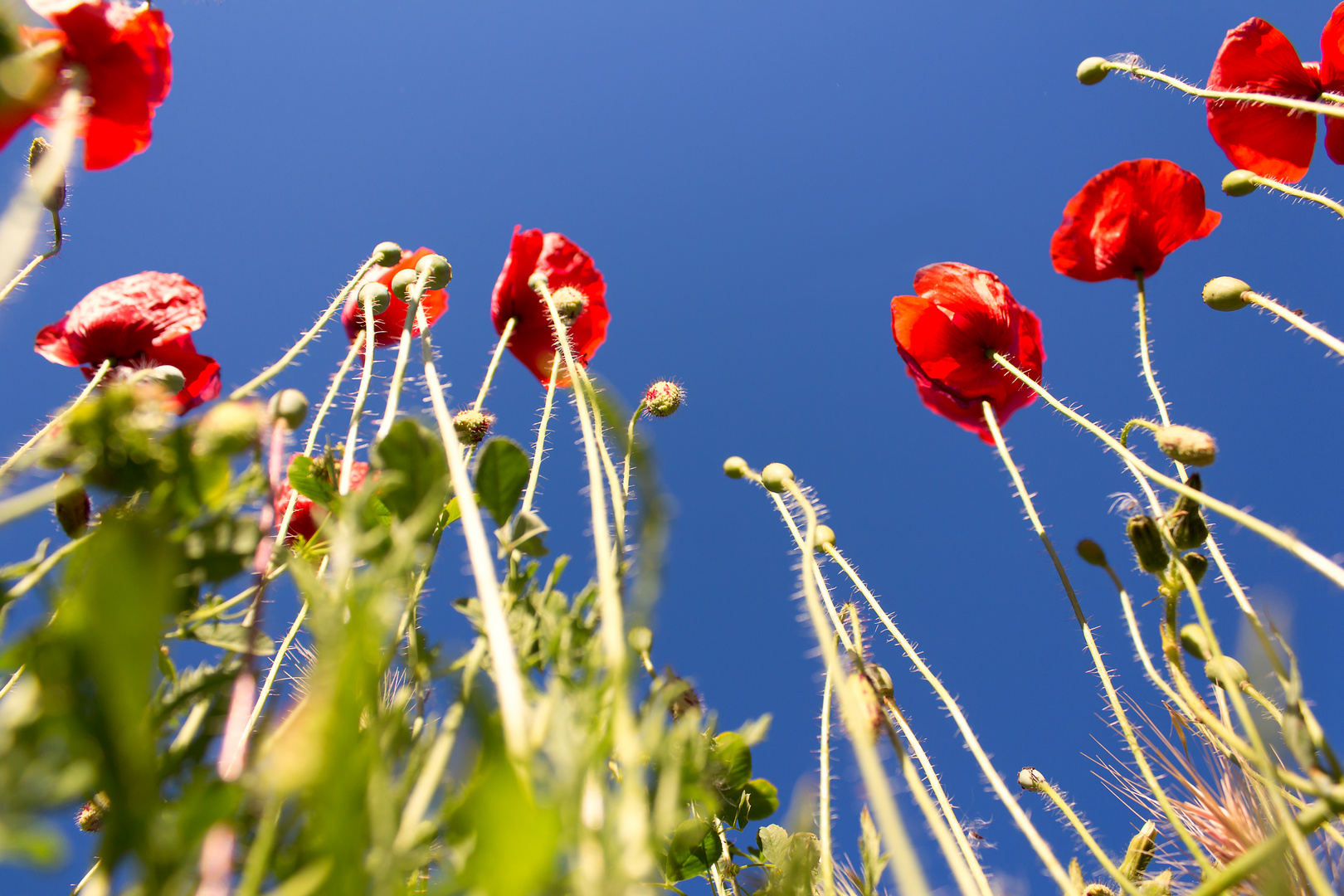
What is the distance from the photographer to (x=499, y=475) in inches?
16.4

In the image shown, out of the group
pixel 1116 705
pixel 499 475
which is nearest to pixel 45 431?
pixel 499 475

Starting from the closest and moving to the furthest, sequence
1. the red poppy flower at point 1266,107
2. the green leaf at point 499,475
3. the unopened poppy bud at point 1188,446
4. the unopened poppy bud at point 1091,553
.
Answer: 1. the green leaf at point 499,475
2. the unopened poppy bud at point 1188,446
3. the unopened poppy bud at point 1091,553
4. the red poppy flower at point 1266,107

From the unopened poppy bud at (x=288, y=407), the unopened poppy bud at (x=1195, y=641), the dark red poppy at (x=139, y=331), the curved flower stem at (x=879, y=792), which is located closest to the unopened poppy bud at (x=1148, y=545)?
the unopened poppy bud at (x=1195, y=641)

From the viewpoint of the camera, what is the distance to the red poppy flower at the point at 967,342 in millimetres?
917

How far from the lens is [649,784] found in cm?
39

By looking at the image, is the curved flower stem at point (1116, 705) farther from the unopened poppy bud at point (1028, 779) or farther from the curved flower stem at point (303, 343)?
the curved flower stem at point (303, 343)

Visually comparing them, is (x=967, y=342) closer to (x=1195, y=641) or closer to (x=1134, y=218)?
(x=1134, y=218)

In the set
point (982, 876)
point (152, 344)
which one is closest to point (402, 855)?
point (982, 876)

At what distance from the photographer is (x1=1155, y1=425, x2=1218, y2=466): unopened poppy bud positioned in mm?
542

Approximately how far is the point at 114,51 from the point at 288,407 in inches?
13.5

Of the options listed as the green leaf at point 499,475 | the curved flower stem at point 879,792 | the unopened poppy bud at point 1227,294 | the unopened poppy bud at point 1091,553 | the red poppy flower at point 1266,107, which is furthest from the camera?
the red poppy flower at point 1266,107

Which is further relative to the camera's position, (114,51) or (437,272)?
(437,272)

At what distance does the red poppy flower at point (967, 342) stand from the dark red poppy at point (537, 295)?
1.38ft

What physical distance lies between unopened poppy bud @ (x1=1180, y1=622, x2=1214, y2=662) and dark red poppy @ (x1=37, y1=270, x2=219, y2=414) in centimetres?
100
